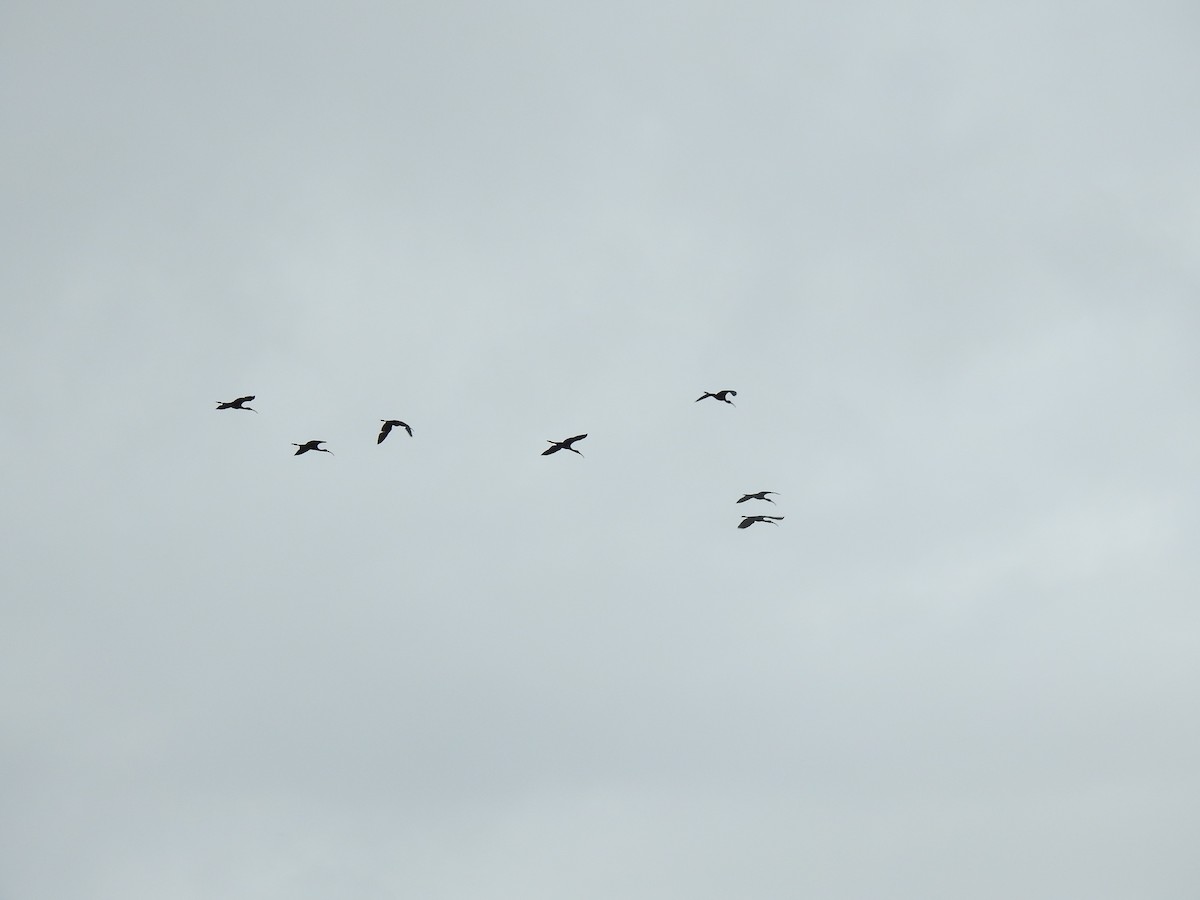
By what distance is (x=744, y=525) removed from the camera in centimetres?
13400

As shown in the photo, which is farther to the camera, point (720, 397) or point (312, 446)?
point (720, 397)

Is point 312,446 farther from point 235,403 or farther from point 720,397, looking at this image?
point 720,397

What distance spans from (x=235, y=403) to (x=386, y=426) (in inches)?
514

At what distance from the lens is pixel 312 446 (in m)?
114

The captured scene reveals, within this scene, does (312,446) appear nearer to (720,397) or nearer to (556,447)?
(556,447)

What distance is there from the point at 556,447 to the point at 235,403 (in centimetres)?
2688

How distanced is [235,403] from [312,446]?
26.5 feet

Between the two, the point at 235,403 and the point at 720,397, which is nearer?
the point at 235,403

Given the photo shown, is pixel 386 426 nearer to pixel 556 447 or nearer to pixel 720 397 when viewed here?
pixel 556 447

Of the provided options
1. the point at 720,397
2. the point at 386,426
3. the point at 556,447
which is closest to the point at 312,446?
the point at 386,426

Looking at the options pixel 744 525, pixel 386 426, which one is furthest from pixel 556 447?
pixel 744 525

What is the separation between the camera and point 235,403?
117 metres

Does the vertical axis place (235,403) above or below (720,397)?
below

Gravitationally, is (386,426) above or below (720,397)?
below
